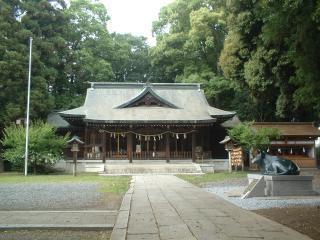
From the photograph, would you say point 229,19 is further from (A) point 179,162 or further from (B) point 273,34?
(B) point 273,34

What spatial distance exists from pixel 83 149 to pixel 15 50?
964 cm

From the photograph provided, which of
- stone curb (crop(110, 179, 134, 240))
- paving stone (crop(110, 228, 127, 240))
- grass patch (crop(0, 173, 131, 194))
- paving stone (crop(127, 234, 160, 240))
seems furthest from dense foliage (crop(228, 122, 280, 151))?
paving stone (crop(127, 234, 160, 240))

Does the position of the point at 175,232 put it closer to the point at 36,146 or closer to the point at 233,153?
the point at 36,146

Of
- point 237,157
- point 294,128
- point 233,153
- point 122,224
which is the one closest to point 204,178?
point 237,157

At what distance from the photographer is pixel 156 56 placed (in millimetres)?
44969

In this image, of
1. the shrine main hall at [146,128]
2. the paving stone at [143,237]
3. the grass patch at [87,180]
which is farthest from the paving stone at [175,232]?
the shrine main hall at [146,128]

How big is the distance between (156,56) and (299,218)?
1489 inches

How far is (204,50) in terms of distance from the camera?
142 ft

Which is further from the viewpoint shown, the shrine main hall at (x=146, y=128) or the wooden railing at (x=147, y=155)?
the wooden railing at (x=147, y=155)

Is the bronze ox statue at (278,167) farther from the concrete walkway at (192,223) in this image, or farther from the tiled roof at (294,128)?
the tiled roof at (294,128)

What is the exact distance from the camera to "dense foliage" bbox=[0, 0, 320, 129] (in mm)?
24062

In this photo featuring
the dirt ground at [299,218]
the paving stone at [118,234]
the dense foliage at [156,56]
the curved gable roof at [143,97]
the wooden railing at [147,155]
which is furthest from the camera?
the curved gable roof at [143,97]

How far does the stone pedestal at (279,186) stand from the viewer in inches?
505

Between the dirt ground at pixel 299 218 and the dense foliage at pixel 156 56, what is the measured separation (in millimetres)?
9096
